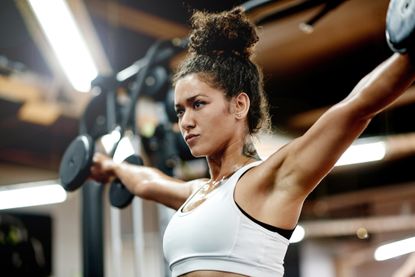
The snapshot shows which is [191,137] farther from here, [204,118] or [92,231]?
[92,231]

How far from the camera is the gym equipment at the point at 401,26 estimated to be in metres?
1.15

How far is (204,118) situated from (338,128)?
41 centimetres

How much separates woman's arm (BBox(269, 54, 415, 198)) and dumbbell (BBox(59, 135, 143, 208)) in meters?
1.08

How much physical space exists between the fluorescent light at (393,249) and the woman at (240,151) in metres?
8.93

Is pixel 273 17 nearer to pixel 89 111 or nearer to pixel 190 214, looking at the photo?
pixel 89 111

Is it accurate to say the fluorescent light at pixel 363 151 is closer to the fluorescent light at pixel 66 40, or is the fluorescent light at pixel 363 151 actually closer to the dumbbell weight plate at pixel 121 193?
the fluorescent light at pixel 66 40

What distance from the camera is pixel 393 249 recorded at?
10703 millimetres

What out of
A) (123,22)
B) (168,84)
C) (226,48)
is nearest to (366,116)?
(226,48)

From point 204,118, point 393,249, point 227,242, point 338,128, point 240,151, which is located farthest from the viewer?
point 393,249

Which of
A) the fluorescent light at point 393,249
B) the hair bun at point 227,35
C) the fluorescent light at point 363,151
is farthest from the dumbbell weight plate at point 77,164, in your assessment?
the fluorescent light at point 393,249

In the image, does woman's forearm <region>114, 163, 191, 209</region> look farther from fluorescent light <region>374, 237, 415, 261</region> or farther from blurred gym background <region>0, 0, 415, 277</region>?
fluorescent light <region>374, 237, 415, 261</region>

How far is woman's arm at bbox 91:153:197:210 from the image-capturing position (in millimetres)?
2088

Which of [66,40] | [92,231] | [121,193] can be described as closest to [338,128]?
[121,193]

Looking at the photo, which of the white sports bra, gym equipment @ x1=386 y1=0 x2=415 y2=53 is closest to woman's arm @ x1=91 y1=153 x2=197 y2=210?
the white sports bra
